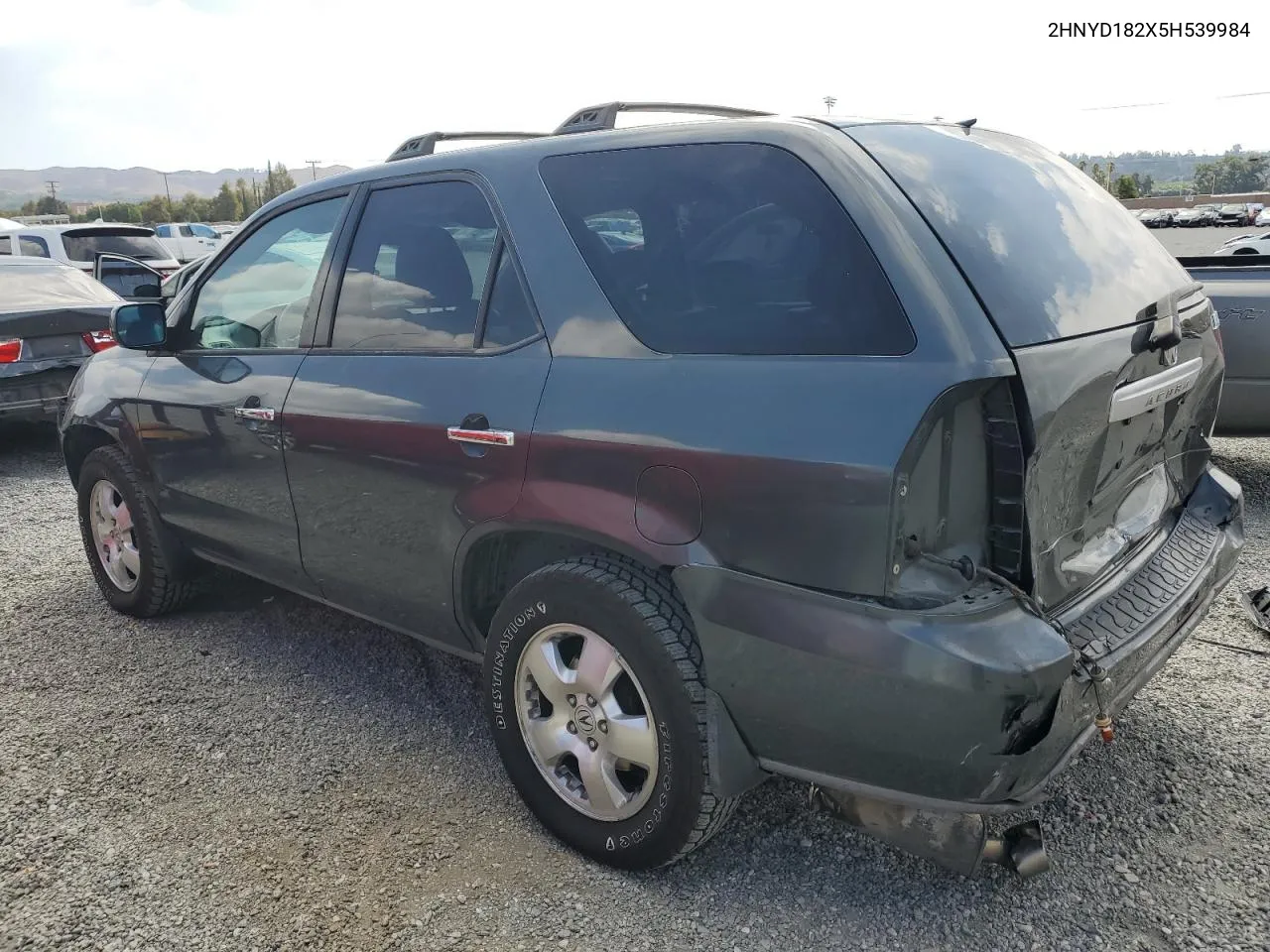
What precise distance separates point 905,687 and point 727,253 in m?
1.02

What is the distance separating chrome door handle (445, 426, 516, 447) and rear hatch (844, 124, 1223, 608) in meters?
1.11

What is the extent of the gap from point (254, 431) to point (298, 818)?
129 cm

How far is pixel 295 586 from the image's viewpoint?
3455 mm

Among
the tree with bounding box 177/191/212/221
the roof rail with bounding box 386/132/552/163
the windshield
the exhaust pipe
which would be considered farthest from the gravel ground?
the tree with bounding box 177/191/212/221

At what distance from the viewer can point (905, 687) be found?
1.90m

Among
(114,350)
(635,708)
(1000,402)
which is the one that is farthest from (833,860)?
(114,350)

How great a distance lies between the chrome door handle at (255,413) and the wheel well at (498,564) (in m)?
0.99

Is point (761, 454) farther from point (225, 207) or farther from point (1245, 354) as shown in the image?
point (225, 207)

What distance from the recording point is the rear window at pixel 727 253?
6.68 feet

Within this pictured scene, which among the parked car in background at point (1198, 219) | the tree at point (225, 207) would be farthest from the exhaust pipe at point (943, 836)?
the tree at point (225, 207)

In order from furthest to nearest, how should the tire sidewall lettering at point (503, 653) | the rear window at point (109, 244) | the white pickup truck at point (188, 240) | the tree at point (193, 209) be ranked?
the tree at point (193, 209), the white pickup truck at point (188, 240), the rear window at point (109, 244), the tire sidewall lettering at point (503, 653)

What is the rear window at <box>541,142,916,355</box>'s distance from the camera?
204cm

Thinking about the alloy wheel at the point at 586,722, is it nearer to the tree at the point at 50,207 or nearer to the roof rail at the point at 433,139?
the roof rail at the point at 433,139

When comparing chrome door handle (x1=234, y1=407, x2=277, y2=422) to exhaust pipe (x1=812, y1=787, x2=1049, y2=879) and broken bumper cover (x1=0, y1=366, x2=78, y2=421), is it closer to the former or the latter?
exhaust pipe (x1=812, y1=787, x2=1049, y2=879)
